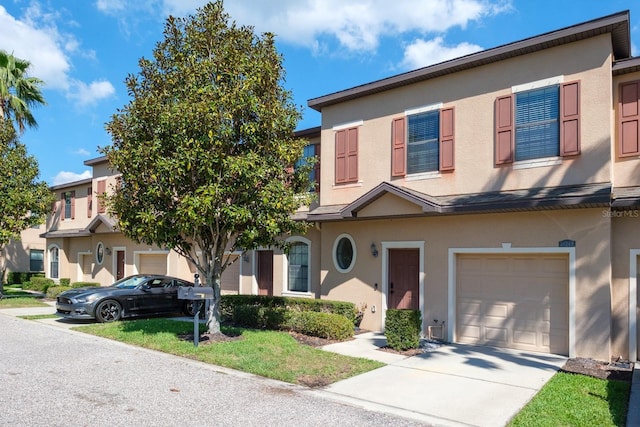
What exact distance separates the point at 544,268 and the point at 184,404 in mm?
7462

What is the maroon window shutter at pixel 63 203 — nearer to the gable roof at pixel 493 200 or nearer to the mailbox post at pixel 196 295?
the gable roof at pixel 493 200

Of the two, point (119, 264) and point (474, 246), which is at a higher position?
point (474, 246)

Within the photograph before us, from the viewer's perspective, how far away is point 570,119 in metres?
9.52

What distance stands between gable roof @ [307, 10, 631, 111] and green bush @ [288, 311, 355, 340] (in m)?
5.93

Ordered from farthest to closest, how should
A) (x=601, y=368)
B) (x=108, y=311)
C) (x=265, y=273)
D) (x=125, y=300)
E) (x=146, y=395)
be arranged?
1. (x=265, y=273)
2. (x=125, y=300)
3. (x=108, y=311)
4. (x=601, y=368)
5. (x=146, y=395)

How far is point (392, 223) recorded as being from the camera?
480 inches

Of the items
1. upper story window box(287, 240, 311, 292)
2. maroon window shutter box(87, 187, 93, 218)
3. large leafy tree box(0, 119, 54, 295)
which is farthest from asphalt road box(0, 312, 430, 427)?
maroon window shutter box(87, 187, 93, 218)

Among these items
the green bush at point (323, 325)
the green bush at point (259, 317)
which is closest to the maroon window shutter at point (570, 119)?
the green bush at point (323, 325)

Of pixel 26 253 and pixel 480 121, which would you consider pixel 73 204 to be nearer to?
pixel 26 253

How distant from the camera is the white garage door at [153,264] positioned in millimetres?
19828

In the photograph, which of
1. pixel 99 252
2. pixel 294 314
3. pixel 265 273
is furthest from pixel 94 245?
pixel 294 314

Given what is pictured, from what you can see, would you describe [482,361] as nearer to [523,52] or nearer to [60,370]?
[523,52]

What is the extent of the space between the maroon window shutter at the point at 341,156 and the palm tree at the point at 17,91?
47.9ft

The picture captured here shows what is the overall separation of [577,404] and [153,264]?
17.4 m
